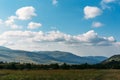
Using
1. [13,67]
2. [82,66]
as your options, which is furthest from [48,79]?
[82,66]

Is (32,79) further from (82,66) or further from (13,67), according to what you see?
(82,66)

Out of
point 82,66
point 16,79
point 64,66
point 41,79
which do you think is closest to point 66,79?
point 41,79

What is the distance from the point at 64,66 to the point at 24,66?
88.4 feet

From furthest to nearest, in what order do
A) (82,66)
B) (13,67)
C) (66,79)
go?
(82,66), (13,67), (66,79)

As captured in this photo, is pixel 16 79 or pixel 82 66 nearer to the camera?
pixel 16 79

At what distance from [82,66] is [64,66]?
18.7m

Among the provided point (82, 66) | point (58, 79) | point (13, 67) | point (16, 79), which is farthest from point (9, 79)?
point (82, 66)

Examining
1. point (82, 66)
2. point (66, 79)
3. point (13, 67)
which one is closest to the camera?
point (66, 79)

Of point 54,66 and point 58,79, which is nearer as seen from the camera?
point 58,79

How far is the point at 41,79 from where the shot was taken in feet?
267

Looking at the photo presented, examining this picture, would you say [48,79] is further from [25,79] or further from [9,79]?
[9,79]

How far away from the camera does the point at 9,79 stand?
81.4 m

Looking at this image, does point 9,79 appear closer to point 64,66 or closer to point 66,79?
point 66,79

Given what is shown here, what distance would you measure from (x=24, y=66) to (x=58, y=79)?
101112 mm
